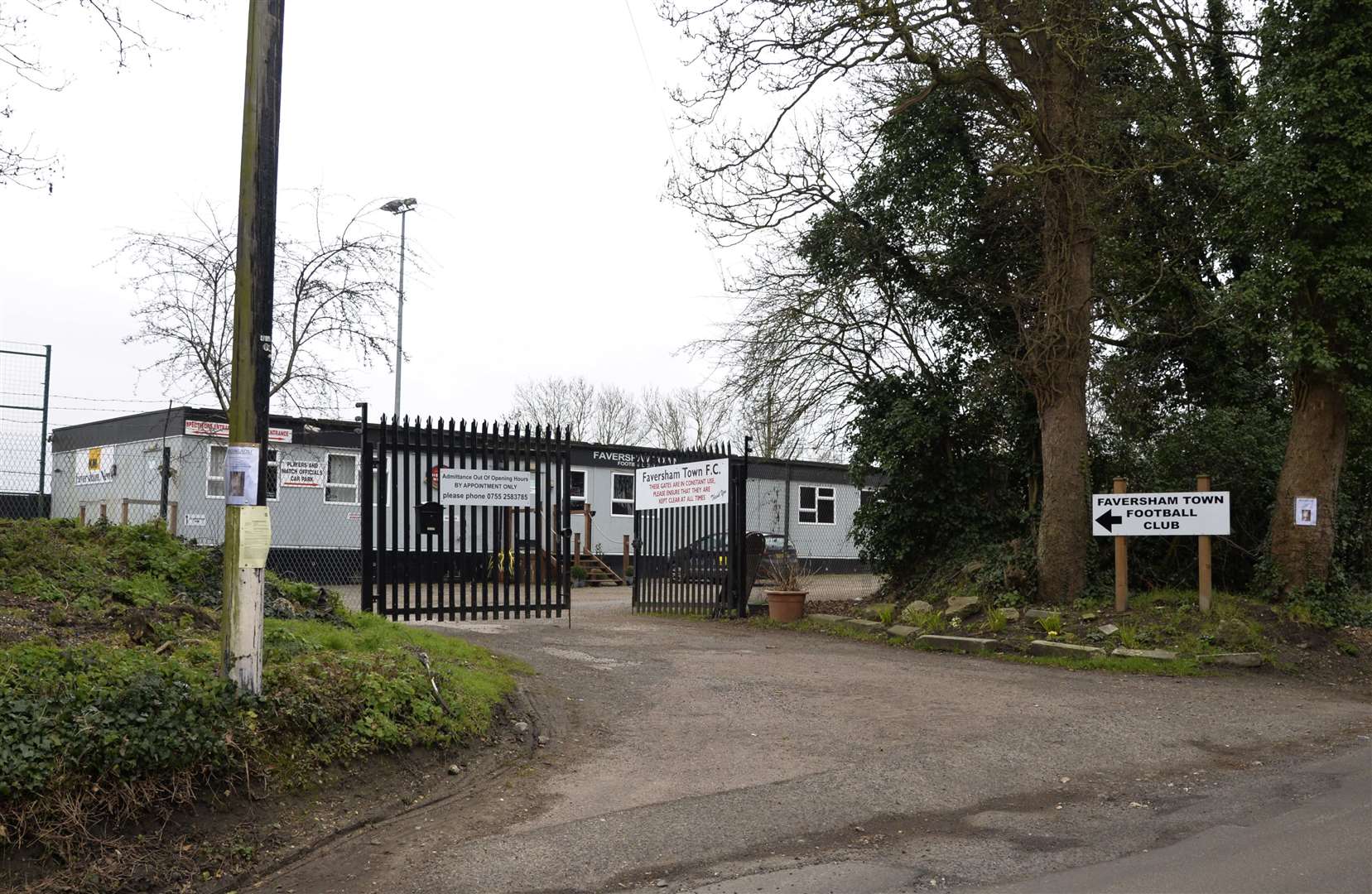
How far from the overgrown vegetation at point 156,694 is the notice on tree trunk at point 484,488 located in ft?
8.64

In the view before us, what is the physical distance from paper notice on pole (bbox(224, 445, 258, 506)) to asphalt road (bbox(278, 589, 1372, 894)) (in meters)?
1.97

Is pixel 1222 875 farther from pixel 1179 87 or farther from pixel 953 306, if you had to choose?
pixel 1179 87

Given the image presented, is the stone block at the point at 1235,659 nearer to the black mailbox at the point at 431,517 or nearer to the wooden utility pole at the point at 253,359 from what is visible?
the black mailbox at the point at 431,517

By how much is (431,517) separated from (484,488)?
0.73 meters

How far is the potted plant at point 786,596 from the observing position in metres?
16.2

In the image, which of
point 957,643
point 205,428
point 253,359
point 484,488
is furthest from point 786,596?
point 205,428

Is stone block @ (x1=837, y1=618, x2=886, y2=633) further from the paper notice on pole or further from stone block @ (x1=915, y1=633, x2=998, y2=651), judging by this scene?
the paper notice on pole

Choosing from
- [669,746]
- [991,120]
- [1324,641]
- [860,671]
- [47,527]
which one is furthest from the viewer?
[991,120]

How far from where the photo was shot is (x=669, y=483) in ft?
57.1

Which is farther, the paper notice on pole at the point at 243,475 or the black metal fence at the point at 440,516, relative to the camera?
the black metal fence at the point at 440,516

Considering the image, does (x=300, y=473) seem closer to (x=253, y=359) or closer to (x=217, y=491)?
(x=217, y=491)

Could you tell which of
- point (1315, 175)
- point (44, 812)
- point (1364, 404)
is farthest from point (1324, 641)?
point (44, 812)

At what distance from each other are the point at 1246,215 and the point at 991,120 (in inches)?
157

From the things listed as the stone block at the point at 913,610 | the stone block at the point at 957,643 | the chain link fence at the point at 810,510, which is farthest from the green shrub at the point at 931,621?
the chain link fence at the point at 810,510
